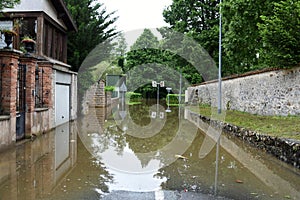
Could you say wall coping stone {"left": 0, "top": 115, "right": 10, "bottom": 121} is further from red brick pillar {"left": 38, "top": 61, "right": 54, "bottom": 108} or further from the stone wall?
the stone wall

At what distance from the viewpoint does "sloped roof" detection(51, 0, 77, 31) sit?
12.8 m

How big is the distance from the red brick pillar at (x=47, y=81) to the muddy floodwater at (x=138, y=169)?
5.57ft

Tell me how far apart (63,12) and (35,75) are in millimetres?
4503

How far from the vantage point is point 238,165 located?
6.30 m

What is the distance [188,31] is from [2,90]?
21.6 metres

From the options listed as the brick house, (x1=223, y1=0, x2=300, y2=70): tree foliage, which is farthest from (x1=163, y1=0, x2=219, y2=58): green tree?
the brick house

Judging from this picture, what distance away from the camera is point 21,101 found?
27.9 ft

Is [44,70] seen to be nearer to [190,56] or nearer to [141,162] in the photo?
[141,162]

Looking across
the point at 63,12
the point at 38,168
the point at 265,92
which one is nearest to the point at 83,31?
the point at 63,12

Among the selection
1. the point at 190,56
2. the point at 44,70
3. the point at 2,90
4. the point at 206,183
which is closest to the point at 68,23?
the point at 44,70

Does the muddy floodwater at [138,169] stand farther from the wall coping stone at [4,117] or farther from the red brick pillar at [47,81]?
the red brick pillar at [47,81]

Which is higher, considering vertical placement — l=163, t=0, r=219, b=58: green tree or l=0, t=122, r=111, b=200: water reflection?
l=163, t=0, r=219, b=58: green tree

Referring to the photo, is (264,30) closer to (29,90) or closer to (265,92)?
(265,92)

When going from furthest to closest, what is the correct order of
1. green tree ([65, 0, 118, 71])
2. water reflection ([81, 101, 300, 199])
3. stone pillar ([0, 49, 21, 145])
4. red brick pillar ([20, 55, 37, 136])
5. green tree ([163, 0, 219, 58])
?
green tree ([163, 0, 219, 58]), green tree ([65, 0, 118, 71]), red brick pillar ([20, 55, 37, 136]), stone pillar ([0, 49, 21, 145]), water reflection ([81, 101, 300, 199])
